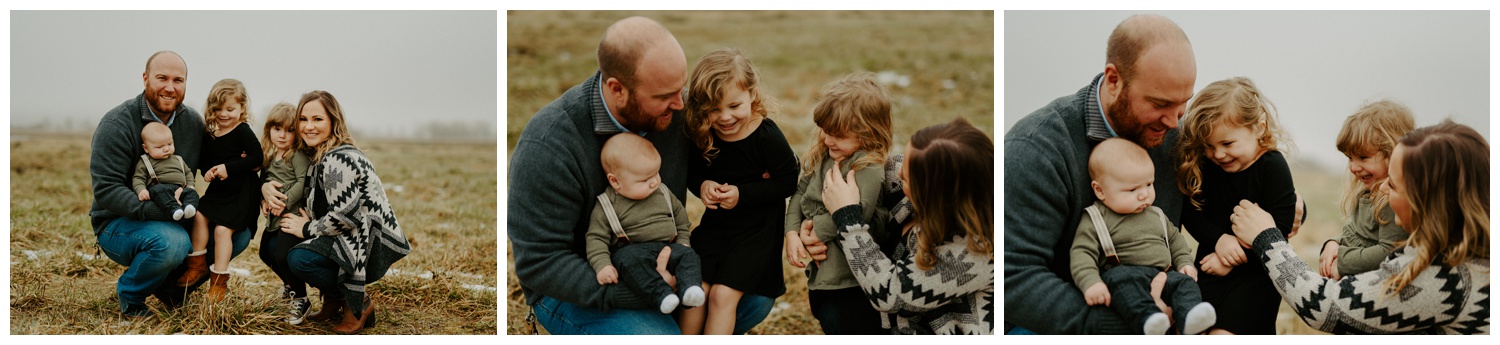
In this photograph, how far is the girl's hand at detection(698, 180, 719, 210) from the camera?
4215mm

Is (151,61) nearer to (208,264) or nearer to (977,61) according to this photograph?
(208,264)

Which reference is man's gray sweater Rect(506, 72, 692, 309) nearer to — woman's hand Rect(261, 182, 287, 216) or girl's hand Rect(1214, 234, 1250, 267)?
woman's hand Rect(261, 182, 287, 216)

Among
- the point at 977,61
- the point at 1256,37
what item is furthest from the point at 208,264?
the point at 977,61

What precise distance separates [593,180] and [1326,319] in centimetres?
255

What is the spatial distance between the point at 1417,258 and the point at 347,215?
12.3 ft

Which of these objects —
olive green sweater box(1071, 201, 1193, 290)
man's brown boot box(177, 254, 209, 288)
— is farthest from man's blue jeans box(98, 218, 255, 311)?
olive green sweater box(1071, 201, 1193, 290)

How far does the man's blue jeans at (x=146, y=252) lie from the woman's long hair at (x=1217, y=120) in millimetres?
3489

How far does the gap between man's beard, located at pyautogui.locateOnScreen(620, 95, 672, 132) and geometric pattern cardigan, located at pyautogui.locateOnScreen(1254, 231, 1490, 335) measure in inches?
83.2

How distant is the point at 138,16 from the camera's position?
4.44 meters

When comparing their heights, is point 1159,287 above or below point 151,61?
below

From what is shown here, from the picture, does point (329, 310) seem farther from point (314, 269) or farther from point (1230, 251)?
point (1230, 251)

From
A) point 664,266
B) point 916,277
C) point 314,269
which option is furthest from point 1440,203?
point 314,269
